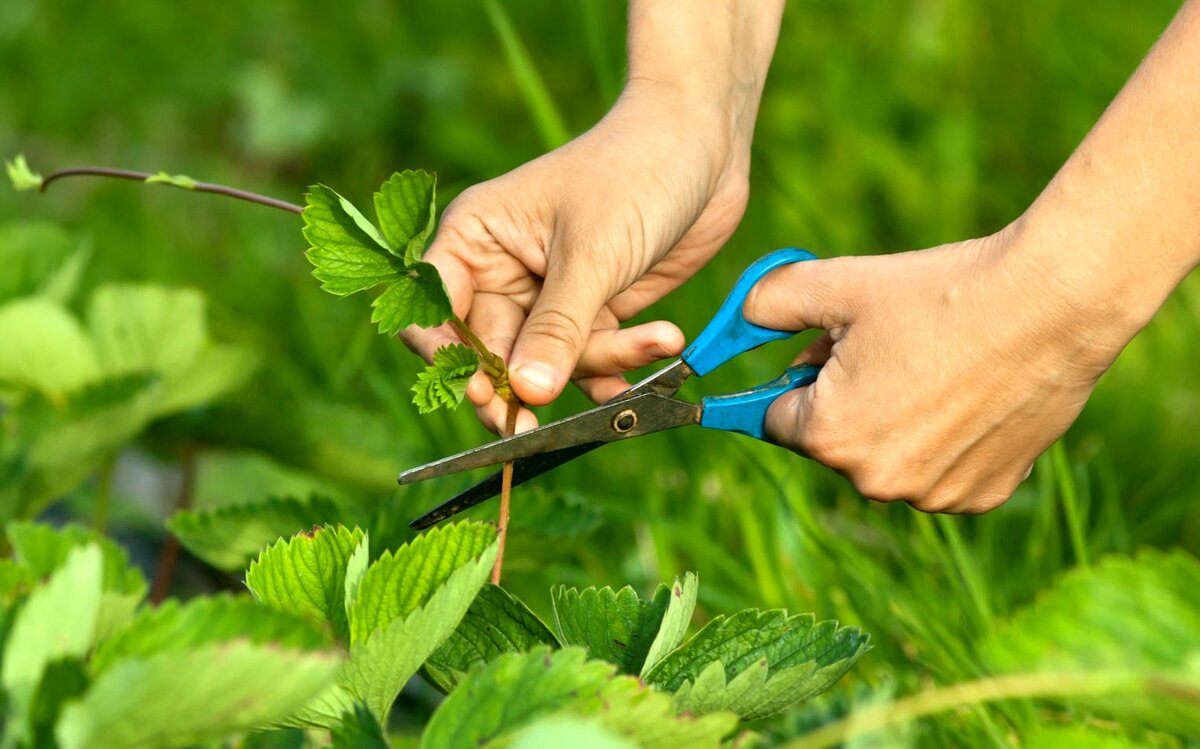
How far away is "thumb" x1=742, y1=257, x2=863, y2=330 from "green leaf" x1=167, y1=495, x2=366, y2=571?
0.42 meters

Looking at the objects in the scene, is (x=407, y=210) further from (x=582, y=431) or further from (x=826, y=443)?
(x=826, y=443)

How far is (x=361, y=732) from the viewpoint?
637 mm

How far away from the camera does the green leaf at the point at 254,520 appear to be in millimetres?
1085

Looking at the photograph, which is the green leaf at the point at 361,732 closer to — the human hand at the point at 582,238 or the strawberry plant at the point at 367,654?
the strawberry plant at the point at 367,654

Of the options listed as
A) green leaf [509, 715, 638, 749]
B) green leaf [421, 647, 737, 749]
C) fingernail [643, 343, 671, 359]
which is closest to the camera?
green leaf [509, 715, 638, 749]

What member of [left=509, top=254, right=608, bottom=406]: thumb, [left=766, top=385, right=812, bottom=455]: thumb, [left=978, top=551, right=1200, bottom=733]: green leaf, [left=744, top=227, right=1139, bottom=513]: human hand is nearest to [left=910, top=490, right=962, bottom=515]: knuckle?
[left=744, top=227, right=1139, bottom=513]: human hand

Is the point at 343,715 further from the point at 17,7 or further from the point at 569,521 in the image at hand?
the point at 17,7

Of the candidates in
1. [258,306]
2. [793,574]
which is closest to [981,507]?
[793,574]

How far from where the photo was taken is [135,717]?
0.54 meters

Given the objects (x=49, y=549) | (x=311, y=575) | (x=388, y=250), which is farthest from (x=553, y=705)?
(x=49, y=549)

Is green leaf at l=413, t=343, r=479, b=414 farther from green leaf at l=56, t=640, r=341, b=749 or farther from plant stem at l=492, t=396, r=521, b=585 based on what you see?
green leaf at l=56, t=640, r=341, b=749

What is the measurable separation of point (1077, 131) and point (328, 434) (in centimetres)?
193

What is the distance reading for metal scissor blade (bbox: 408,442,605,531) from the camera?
1.12 meters

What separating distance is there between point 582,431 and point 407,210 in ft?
1.23
